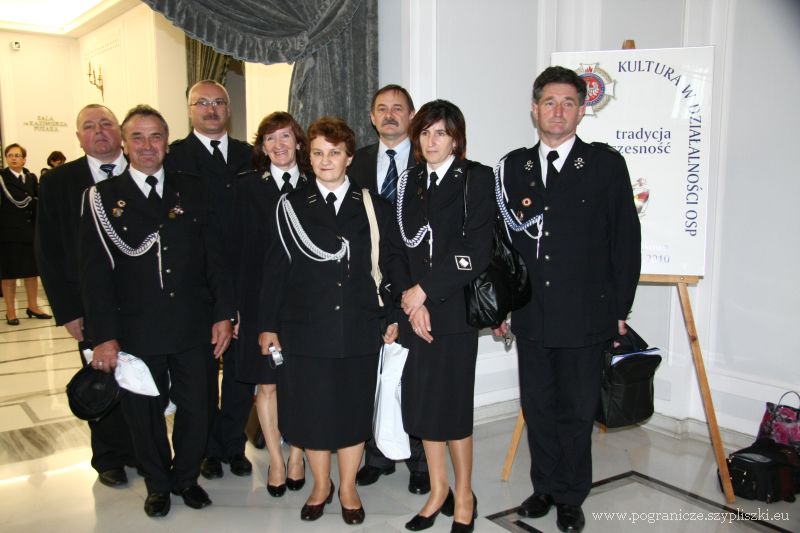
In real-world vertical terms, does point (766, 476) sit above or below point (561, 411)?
below

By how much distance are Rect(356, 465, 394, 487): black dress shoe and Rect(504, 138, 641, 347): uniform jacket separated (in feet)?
3.76

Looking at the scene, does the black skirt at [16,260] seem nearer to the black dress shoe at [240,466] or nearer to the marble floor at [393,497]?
the marble floor at [393,497]

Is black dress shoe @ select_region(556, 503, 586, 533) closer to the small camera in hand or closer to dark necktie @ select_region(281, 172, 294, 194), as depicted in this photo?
the small camera in hand

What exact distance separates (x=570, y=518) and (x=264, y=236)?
1787mm

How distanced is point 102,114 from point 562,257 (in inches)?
86.9

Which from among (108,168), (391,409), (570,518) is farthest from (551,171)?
A: (108,168)

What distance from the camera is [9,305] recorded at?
6961 mm

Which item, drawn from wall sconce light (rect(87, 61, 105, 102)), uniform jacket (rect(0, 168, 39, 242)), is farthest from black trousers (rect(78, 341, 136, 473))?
wall sconce light (rect(87, 61, 105, 102))

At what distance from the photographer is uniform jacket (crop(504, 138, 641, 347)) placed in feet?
8.46

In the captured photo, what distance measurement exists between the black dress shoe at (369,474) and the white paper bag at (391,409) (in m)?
0.56

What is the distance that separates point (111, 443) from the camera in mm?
3221

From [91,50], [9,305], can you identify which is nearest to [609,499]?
[9,305]

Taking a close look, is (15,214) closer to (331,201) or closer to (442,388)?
(331,201)

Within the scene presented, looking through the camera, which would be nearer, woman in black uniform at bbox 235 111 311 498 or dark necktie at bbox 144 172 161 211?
dark necktie at bbox 144 172 161 211
